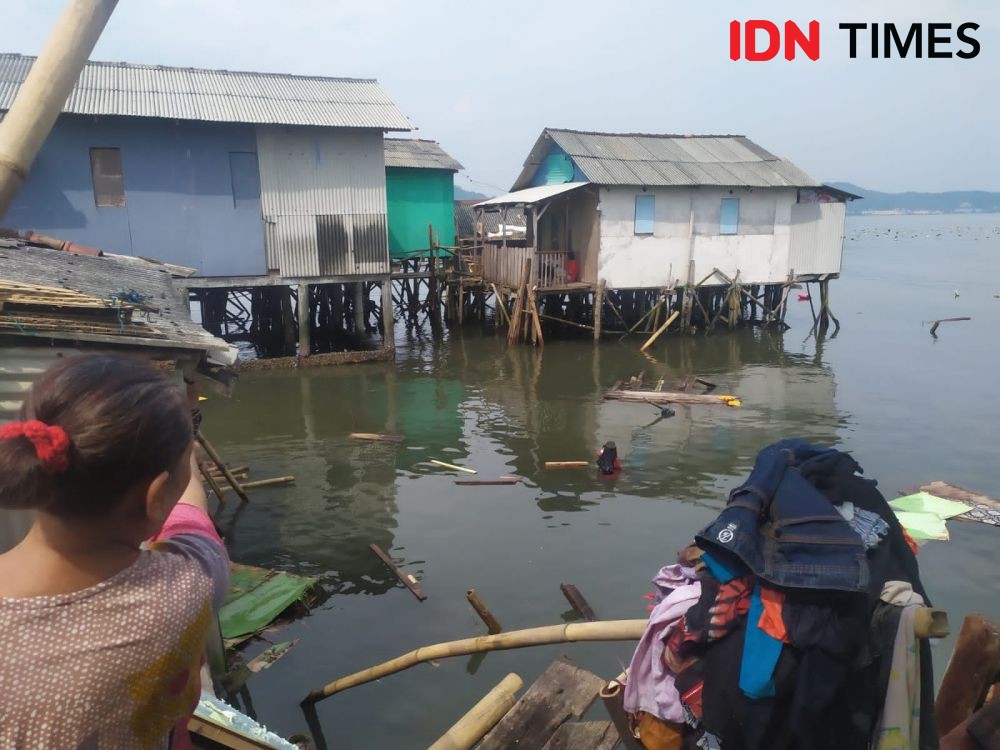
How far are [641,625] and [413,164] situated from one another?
20.2 meters

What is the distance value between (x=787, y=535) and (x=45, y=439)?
1.96m

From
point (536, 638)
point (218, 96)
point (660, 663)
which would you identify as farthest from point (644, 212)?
point (660, 663)

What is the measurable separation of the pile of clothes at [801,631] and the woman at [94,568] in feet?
5.01

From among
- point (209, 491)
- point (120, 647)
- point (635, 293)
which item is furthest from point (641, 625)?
point (635, 293)

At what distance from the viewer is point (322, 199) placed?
16.2 meters

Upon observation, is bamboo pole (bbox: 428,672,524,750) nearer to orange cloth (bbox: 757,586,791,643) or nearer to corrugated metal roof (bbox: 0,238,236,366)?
orange cloth (bbox: 757,586,791,643)

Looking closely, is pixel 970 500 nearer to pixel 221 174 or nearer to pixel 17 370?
pixel 17 370

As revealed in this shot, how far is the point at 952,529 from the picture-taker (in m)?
8.52

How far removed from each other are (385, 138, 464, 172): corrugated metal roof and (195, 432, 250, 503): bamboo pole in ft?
46.3

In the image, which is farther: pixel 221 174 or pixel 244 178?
pixel 244 178

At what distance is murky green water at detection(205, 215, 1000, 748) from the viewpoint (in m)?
6.12

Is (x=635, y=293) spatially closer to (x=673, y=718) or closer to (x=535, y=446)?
(x=535, y=446)

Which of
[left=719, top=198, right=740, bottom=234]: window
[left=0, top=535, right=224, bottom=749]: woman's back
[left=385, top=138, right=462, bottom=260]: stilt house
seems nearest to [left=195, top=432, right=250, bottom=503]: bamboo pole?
[left=0, top=535, right=224, bottom=749]: woman's back

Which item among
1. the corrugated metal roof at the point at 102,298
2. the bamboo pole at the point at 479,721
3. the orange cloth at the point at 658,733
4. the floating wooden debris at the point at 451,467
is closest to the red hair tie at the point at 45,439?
the orange cloth at the point at 658,733
